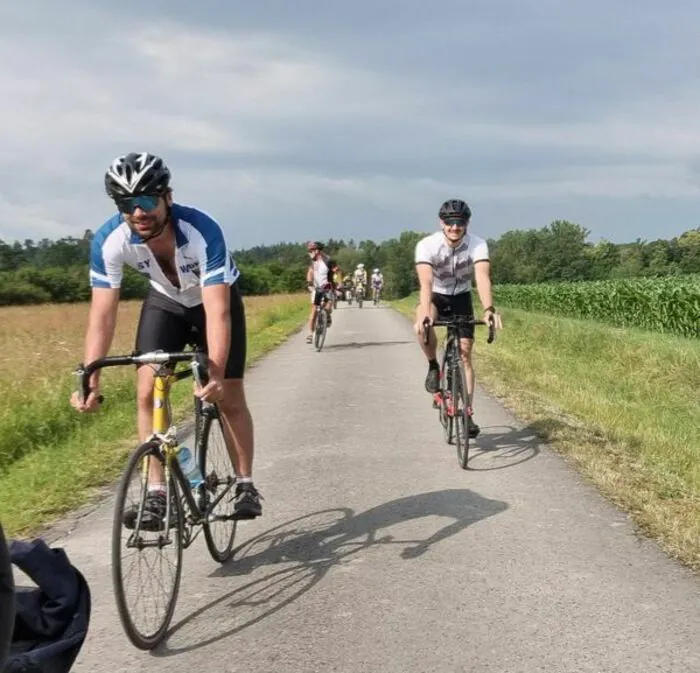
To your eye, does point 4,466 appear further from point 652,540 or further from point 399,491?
point 652,540

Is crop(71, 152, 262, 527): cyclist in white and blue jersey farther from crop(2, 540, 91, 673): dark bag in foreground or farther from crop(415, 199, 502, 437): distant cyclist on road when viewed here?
crop(415, 199, 502, 437): distant cyclist on road

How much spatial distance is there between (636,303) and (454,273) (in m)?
18.6

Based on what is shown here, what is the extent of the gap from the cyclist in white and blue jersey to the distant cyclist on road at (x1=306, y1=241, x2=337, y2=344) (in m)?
11.5

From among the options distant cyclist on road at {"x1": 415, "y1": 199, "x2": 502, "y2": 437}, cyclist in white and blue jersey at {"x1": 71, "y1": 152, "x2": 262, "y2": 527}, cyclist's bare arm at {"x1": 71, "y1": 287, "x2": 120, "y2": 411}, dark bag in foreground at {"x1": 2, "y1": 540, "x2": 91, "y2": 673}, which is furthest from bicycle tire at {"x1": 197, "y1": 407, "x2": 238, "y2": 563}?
distant cyclist on road at {"x1": 415, "y1": 199, "x2": 502, "y2": 437}

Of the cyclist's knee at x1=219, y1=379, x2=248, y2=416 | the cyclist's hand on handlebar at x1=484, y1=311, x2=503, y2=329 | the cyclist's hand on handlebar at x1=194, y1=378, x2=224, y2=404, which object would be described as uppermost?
the cyclist's hand on handlebar at x1=484, y1=311, x2=503, y2=329

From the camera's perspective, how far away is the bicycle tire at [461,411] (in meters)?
6.23

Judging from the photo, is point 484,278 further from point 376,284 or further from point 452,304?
point 376,284

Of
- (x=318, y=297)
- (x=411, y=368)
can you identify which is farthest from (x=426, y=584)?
(x=318, y=297)

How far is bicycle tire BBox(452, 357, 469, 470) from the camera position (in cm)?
623

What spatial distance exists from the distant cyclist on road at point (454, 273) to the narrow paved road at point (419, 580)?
1.13 meters

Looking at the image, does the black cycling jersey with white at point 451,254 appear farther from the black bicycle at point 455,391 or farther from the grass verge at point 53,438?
the grass verge at point 53,438

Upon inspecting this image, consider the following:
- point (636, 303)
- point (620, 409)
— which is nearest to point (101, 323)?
point (620, 409)

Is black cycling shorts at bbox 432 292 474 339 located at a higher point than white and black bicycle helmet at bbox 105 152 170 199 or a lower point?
lower

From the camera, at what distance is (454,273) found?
273 inches
